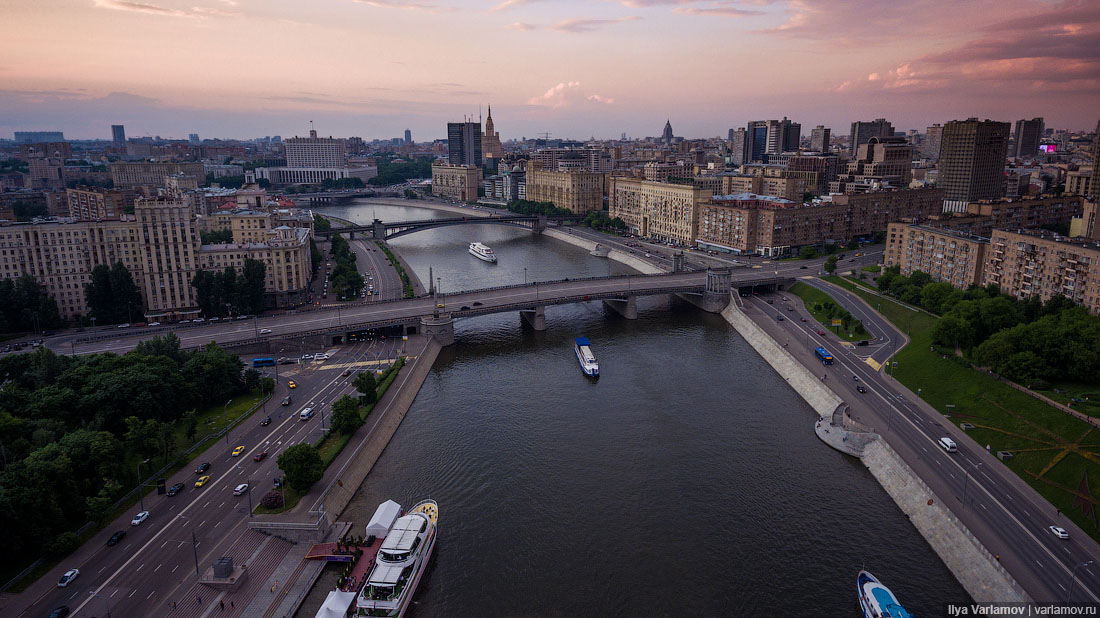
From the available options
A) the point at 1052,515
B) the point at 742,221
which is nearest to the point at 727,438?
the point at 1052,515

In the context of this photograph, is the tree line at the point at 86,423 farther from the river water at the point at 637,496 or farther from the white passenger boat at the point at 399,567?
the white passenger boat at the point at 399,567

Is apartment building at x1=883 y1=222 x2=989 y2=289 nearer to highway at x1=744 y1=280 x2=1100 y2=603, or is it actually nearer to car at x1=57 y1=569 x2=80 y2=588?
highway at x1=744 y1=280 x2=1100 y2=603

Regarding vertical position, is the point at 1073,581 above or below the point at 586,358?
below

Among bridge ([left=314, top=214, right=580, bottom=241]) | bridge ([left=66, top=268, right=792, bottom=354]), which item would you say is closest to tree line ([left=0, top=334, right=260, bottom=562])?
bridge ([left=66, top=268, right=792, bottom=354])

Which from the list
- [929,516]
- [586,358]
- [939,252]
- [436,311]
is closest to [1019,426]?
[929,516]

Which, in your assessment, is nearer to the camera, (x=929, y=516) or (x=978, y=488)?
(x=929, y=516)

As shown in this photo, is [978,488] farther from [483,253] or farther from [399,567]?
[483,253]
